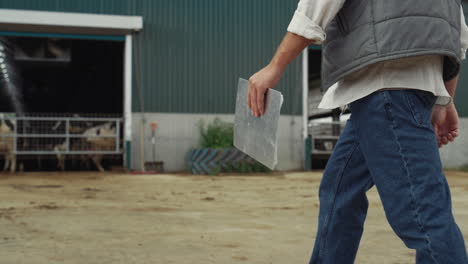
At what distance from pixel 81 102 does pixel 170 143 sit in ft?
37.4

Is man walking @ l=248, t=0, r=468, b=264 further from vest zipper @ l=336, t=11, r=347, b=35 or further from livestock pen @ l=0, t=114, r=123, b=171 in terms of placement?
livestock pen @ l=0, t=114, r=123, b=171

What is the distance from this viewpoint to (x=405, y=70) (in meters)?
1.55

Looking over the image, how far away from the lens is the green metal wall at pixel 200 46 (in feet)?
36.4

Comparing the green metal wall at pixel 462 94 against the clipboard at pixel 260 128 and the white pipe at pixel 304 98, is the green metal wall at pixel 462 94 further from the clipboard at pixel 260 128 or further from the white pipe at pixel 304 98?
the clipboard at pixel 260 128

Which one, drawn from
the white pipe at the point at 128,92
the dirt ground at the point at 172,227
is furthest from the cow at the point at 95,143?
the dirt ground at the point at 172,227

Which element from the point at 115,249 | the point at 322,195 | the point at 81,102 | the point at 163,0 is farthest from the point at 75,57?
the point at 322,195

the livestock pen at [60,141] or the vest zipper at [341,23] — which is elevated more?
the vest zipper at [341,23]

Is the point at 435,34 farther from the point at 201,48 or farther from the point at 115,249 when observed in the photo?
the point at 201,48

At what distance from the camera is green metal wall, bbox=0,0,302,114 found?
36.4ft

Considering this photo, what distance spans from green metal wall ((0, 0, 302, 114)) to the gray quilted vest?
9.66m

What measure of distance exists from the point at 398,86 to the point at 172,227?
2.61 m

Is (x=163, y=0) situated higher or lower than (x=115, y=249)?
higher

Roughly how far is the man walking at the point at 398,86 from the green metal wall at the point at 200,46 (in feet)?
31.6

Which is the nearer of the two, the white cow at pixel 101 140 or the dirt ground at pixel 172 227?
the dirt ground at pixel 172 227
